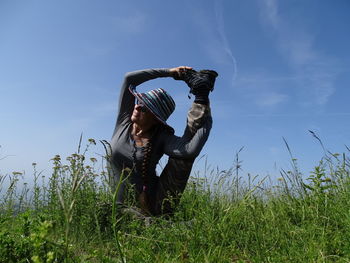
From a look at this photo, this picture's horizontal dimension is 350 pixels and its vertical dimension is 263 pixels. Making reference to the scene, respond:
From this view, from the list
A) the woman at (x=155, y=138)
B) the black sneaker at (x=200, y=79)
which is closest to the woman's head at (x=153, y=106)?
the woman at (x=155, y=138)

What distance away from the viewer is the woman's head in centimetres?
360

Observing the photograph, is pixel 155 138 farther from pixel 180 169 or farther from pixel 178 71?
pixel 178 71

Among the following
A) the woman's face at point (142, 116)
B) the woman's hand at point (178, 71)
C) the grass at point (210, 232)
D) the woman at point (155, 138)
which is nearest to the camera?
the grass at point (210, 232)

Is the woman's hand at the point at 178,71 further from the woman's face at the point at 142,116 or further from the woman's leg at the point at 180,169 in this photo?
the woman's face at the point at 142,116

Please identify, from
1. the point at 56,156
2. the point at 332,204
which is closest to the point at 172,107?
the point at 56,156

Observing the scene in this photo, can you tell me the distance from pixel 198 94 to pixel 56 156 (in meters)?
1.94

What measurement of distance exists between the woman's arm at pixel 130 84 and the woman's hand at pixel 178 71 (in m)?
0.04

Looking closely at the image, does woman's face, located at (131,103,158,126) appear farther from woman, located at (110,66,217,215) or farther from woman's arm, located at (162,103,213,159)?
woman's arm, located at (162,103,213,159)

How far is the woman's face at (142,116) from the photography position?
144 inches

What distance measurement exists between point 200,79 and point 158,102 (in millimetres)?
637

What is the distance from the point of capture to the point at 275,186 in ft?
13.3

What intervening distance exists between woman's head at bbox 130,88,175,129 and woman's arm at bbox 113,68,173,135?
0.50 ft

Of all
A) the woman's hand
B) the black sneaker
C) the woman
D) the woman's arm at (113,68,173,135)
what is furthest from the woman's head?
the black sneaker

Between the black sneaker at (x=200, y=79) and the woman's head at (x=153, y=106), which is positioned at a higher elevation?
the black sneaker at (x=200, y=79)
